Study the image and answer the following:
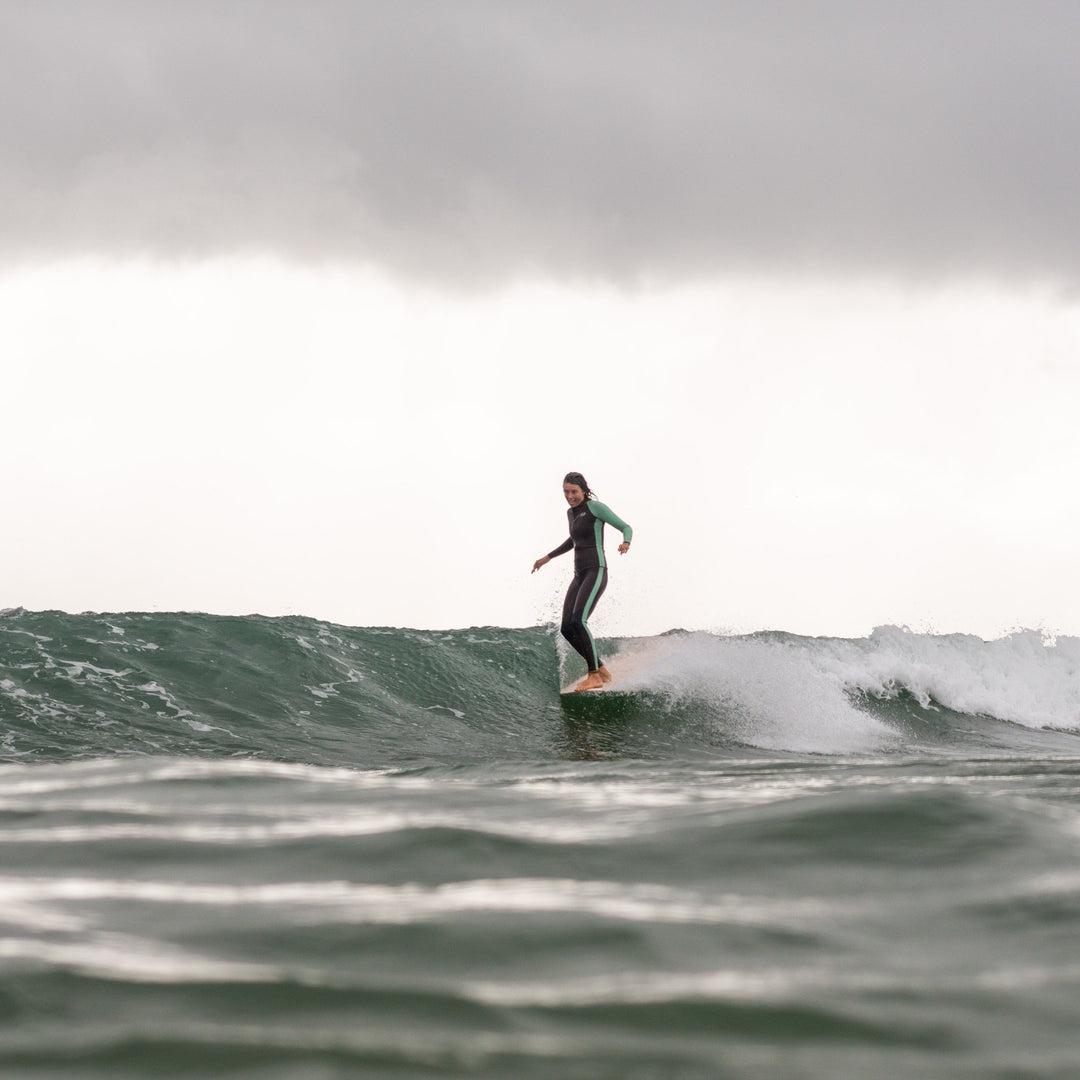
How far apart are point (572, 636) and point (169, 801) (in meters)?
7.76

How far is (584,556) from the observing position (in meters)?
11.2

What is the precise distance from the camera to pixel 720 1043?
1578 mm

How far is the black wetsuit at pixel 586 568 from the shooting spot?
11086 millimetres

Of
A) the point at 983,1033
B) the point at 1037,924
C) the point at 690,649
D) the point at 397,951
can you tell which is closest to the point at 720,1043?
the point at 983,1033

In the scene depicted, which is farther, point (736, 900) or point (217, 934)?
point (736, 900)

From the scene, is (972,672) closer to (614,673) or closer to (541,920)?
(614,673)

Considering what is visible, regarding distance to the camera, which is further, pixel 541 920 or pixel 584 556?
pixel 584 556

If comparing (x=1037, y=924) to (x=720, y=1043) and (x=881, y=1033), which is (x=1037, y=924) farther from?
(x=720, y=1043)

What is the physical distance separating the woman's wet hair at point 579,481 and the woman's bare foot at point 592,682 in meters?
2.07

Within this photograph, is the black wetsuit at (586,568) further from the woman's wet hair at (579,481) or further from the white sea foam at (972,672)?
the white sea foam at (972,672)

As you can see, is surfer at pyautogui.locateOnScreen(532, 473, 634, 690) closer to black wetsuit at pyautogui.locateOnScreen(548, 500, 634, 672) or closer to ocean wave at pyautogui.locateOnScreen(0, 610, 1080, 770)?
black wetsuit at pyautogui.locateOnScreen(548, 500, 634, 672)

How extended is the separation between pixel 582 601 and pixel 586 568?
37 cm

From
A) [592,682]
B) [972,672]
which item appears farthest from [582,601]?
[972,672]

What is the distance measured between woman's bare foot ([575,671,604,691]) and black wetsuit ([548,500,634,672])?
0.57 m
